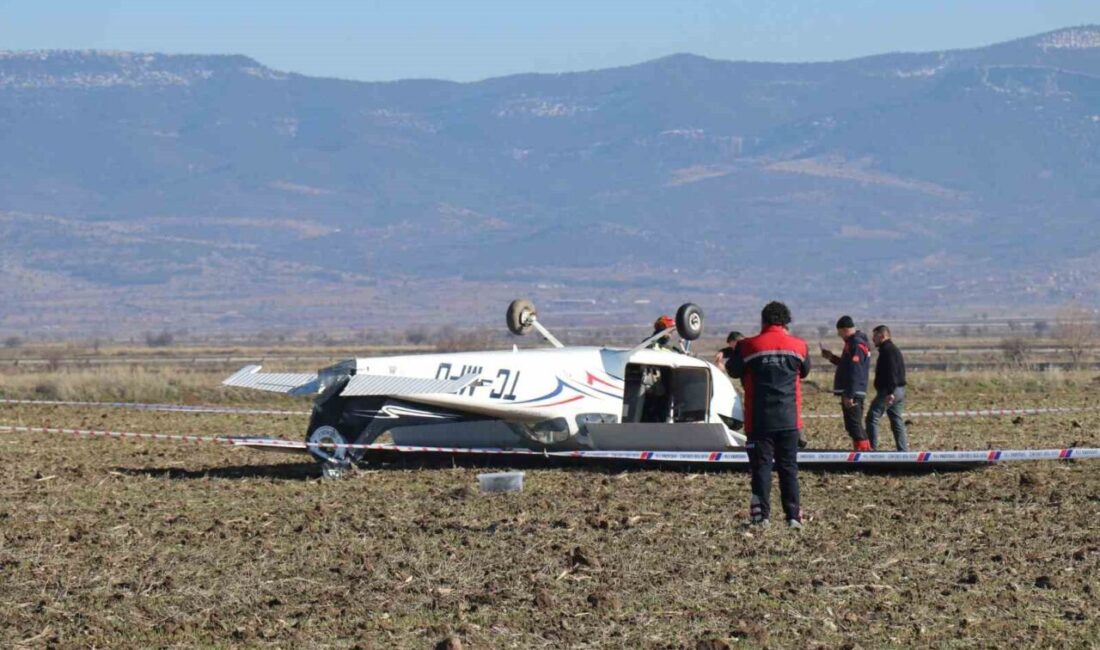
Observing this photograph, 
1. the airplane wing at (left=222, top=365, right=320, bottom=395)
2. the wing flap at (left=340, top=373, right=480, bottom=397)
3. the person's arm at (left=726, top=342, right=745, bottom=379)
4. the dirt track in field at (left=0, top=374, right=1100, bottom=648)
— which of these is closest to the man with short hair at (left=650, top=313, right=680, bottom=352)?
the dirt track in field at (left=0, top=374, right=1100, bottom=648)

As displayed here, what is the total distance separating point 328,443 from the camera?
68.6 feet

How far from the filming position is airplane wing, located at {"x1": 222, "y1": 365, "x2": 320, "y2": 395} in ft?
67.5

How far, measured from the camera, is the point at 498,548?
15383 mm

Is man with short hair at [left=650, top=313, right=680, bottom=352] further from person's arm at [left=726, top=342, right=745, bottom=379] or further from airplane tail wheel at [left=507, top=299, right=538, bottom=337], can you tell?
person's arm at [left=726, top=342, right=745, bottom=379]

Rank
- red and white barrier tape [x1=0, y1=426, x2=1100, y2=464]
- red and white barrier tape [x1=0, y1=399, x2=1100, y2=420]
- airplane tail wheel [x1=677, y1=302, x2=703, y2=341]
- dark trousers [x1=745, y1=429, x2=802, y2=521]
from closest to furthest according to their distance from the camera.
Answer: dark trousers [x1=745, y1=429, x2=802, y2=521], red and white barrier tape [x1=0, y1=426, x2=1100, y2=464], airplane tail wheel [x1=677, y1=302, x2=703, y2=341], red and white barrier tape [x1=0, y1=399, x2=1100, y2=420]

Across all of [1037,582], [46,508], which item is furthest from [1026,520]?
[46,508]

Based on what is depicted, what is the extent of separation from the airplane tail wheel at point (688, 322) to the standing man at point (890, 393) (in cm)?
195

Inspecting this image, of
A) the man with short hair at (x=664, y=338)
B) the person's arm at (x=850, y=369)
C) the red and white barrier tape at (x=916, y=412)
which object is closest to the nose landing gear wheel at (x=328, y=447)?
the man with short hair at (x=664, y=338)

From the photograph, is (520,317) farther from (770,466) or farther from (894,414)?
(770,466)

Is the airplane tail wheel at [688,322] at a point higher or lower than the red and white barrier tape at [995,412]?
higher

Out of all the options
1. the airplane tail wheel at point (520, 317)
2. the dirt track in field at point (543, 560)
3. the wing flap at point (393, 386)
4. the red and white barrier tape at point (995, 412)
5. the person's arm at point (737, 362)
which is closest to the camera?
the dirt track in field at point (543, 560)

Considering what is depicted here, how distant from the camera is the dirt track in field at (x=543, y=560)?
12.3 metres

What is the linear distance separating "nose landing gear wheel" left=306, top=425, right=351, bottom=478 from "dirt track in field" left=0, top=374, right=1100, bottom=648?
0.39m

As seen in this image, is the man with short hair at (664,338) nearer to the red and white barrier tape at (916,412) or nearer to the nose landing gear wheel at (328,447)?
the nose landing gear wheel at (328,447)
